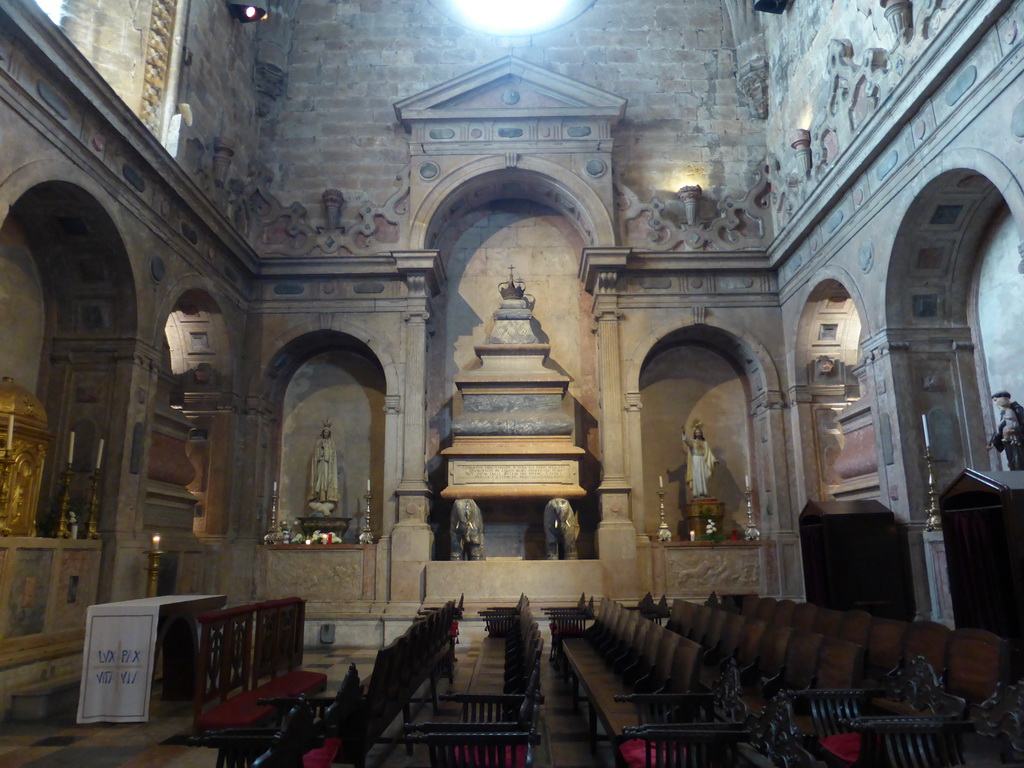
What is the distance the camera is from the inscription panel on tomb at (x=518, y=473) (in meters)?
12.0

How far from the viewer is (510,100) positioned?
13422 millimetres

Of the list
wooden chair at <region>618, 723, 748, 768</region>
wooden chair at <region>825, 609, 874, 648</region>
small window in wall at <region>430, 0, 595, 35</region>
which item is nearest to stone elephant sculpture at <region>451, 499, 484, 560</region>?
wooden chair at <region>825, 609, 874, 648</region>

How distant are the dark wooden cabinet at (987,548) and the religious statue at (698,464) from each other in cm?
568

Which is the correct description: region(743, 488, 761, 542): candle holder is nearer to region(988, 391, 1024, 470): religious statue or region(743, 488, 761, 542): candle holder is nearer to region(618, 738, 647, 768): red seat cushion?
region(988, 391, 1024, 470): religious statue

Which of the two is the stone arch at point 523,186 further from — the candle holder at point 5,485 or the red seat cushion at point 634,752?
the red seat cushion at point 634,752

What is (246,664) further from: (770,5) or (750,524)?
(770,5)

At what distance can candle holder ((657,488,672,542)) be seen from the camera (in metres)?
12.1

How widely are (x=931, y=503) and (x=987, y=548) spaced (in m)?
1.83

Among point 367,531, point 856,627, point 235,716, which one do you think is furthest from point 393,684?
point 367,531

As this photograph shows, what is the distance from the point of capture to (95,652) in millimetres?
5820

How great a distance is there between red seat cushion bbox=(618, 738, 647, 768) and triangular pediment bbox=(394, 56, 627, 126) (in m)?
11.3

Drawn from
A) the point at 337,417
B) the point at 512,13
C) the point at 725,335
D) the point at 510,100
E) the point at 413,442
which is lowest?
the point at 413,442

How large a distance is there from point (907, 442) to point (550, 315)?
687cm

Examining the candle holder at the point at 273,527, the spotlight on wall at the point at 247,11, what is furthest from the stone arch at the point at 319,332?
the spotlight on wall at the point at 247,11
